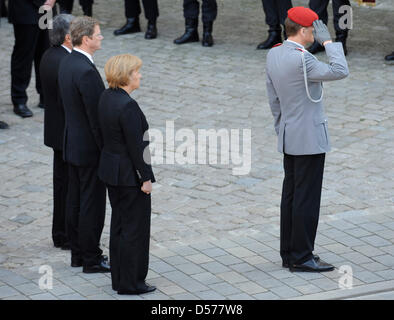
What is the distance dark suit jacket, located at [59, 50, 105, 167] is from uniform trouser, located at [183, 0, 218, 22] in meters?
6.49

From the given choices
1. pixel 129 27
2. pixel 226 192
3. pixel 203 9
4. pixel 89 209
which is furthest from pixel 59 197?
pixel 129 27

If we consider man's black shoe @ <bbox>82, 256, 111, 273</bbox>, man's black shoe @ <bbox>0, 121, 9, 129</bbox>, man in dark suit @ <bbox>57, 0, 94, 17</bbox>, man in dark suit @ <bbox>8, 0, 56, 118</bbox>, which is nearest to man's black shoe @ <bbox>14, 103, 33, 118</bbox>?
man in dark suit @ <bbox>8, 0, 56, 118</bbox>

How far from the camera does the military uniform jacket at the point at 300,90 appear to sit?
6.17m

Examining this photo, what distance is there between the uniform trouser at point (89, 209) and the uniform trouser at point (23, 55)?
13.6ft

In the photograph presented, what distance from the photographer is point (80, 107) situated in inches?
252

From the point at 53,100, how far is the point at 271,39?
6.16 m

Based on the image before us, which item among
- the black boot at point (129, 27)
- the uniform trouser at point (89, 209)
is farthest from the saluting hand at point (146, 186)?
the black boot at point (129, 27)

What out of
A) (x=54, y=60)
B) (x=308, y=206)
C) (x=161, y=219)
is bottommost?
(x=161, y=219)

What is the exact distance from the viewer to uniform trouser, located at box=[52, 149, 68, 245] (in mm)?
7023

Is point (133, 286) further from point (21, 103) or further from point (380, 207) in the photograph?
point (21, 103)

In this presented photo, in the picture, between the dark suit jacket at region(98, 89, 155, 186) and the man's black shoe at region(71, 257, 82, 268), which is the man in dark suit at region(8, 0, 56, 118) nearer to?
the man's black shoe at region(71, 257, 82, 268)
